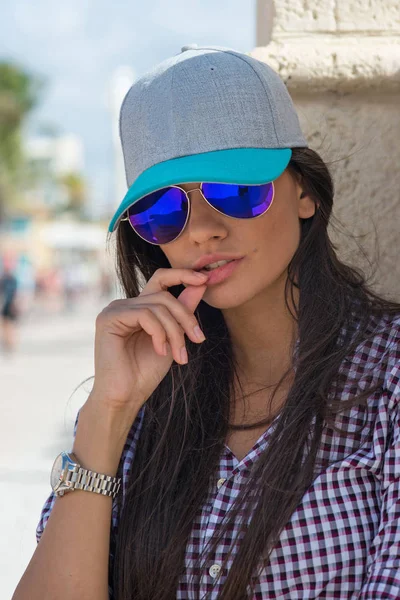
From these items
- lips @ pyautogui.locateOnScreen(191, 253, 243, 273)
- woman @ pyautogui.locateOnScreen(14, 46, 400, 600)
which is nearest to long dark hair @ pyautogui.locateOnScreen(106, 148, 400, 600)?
woman @ pyautogui.locateOnScreen(14, 46, 400, 600)

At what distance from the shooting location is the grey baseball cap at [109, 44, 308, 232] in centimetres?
183

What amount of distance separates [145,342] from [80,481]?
35cm

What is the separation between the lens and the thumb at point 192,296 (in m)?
1.93

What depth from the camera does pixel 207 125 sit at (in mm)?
1858

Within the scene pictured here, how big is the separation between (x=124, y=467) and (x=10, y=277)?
15.1 m

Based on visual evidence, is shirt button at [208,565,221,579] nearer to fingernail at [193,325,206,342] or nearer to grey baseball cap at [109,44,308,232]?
fingernail at [193,325,206,342]

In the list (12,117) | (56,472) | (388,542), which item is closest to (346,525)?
(388,542)

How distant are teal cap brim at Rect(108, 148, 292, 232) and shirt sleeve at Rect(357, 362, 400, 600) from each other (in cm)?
58

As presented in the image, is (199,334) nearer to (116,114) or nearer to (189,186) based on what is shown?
(189,186)

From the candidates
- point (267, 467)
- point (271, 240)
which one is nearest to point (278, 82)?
point (271, 240)

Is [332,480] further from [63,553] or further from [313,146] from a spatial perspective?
[313,146]

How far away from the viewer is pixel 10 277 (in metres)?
16.7

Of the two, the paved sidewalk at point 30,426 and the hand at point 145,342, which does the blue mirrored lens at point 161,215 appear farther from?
the paved sidewalk at point 30,426

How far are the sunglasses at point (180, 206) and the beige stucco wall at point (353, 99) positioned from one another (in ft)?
2.17
